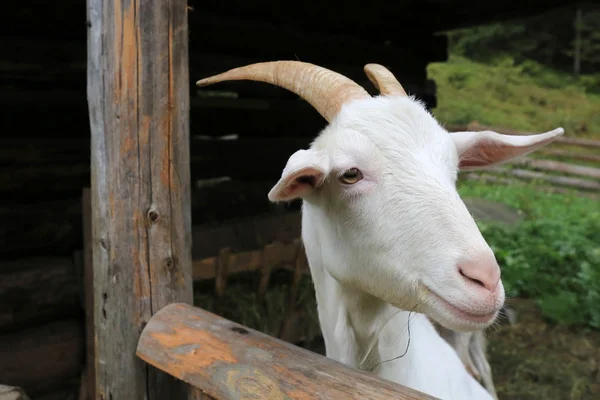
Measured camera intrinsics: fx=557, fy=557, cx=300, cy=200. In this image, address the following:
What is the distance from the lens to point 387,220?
5.80ft

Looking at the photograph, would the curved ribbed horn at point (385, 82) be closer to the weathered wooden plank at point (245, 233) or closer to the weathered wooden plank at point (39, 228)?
the weathered wooden plank at point (245, 233)

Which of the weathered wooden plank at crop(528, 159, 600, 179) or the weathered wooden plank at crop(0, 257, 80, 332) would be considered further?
the weathered wooden plank at crop(528, 159, 600, 179)

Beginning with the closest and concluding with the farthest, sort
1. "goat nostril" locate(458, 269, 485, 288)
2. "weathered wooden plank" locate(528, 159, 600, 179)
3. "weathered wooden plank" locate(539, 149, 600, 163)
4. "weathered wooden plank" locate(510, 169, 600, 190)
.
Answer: "goat nostril" locate(458, 269, 485, 288)
"weathered wooden plank" locate(510, 169, 600, 190)
"weathered wooden plank" locate(528, 159, 600, 179)
"weathered wooden plank" locate(539, 149, 600, 163)

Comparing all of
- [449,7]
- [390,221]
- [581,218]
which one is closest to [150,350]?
[390,221]

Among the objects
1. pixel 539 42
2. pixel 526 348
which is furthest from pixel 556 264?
pixel 539 42

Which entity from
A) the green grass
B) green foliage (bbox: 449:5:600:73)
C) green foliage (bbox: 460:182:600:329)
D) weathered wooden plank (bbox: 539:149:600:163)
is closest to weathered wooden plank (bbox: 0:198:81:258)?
green foliage (bbox: 460:182:600:329)

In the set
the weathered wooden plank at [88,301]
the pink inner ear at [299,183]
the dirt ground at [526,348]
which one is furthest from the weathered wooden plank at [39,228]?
the pink inner ear at [299,183]

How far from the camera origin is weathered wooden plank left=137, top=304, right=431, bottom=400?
5.04 ft

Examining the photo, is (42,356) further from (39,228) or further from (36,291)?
(39,228)

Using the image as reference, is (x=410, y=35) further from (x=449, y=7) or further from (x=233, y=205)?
(x=233, y=205)

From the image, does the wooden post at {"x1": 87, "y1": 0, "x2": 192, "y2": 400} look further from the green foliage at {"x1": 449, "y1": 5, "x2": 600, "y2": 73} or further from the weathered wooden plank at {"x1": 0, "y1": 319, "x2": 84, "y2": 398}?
the green foliage at {"x1": 449, "y1": 5, "x2": 600, "y2": 73}

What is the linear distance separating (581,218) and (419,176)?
9001mm

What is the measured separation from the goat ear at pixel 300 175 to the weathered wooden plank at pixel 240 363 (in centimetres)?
50

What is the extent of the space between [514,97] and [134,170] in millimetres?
22762
